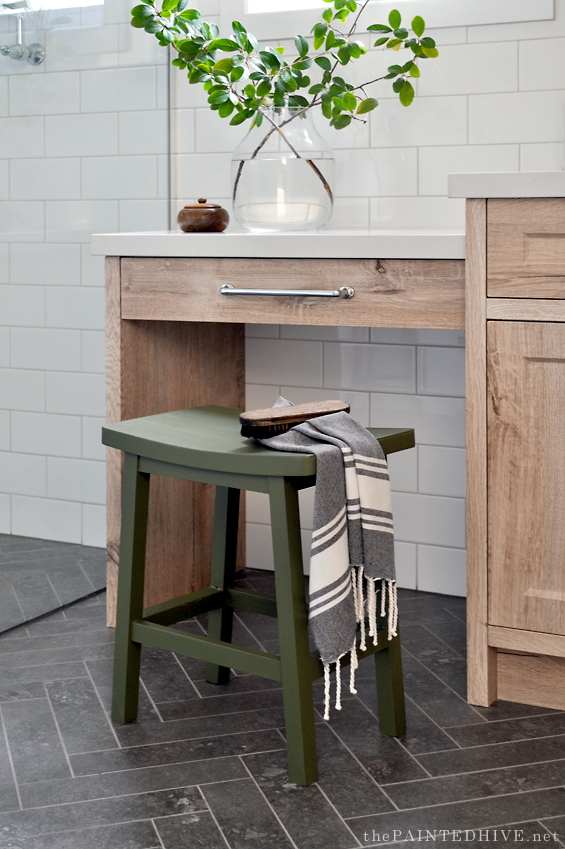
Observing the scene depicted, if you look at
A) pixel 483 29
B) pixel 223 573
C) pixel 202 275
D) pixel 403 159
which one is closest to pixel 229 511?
pixel 223 573

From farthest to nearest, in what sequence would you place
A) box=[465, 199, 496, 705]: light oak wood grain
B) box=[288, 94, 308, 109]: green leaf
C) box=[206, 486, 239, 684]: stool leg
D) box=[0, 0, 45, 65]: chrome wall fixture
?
box=[288, 94, 308, 109]: green leaf → box=[0, 0, 45, 65]: chrome wall fixture → box=[206, 486, 239, 684]: stool leg → box=[465, 199, 496, 705]: light oak wood grain

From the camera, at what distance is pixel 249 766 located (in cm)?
171

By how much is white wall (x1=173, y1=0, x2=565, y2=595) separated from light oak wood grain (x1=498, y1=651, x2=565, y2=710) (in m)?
0.65

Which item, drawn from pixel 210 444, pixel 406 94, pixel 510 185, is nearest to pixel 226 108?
pixel 406 94

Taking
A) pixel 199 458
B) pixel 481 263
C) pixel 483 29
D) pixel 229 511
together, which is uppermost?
pixel 483 29

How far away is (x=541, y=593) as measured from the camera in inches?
74.1

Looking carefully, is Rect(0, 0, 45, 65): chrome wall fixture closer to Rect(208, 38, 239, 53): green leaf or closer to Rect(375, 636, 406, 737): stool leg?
Rect(208, 38, 239, 53): green leaf

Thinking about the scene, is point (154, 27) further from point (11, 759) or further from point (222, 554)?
point (11, 759)

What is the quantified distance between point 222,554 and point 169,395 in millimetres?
579

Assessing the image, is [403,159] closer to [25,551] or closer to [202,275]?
[202,275]

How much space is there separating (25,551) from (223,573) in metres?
0.78

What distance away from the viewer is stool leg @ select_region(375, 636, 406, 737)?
181 centimetres

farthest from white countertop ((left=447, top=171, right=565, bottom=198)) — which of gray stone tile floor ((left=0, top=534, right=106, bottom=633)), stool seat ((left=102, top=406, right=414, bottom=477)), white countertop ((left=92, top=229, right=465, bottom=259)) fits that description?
gray stone tile floor ((left=0, top=534, right=106, bottom=633))

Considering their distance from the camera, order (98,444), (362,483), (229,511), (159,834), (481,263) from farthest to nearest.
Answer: (98,444) → (229,511) → (481,263) → (362,483) → (159,834)
